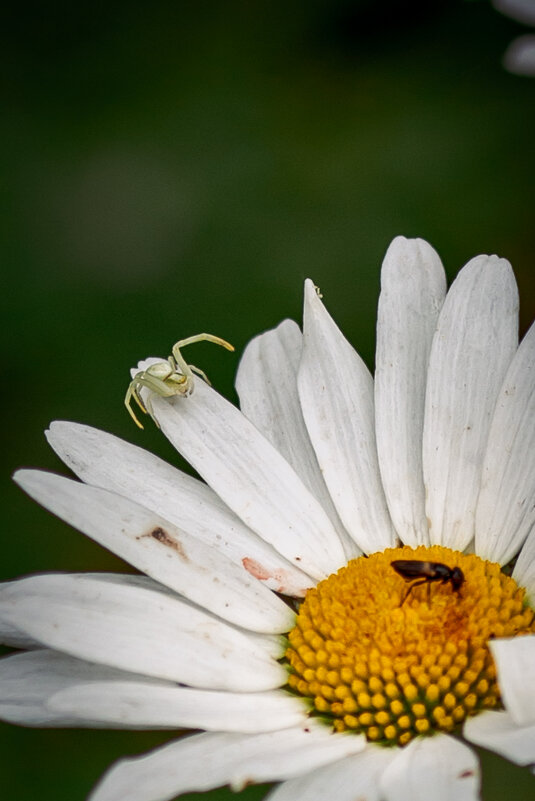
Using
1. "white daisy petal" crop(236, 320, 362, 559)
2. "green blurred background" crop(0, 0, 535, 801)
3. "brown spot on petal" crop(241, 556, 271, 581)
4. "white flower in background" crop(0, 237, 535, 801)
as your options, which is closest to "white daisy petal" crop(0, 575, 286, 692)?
"white flower in background" crop(0, 237, 535, 801)

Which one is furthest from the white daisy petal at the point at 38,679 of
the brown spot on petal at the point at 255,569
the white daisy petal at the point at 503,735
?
the white daisy petal at the point at 503,735

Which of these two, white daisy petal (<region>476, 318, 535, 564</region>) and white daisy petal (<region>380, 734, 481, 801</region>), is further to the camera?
white daisy petal (<region>476, 318, 535, 564</region>)

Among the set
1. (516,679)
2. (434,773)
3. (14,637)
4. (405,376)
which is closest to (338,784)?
(434,773)

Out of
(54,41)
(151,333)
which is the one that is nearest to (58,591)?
(151,333)

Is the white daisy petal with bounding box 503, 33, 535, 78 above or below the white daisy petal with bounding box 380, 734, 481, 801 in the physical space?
above

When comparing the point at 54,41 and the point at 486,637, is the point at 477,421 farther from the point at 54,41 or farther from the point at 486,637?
the point at 54,41

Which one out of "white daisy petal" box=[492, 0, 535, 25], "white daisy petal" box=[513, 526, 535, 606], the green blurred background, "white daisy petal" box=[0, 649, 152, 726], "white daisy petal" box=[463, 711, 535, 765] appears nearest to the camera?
"white daisy petal" box=[463, 711, 535, 765]

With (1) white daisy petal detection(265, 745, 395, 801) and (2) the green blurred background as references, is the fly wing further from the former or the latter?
(2) the green blurred background

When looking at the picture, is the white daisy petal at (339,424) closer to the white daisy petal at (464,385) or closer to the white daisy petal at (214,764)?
the white daisy petal at (464,385)
